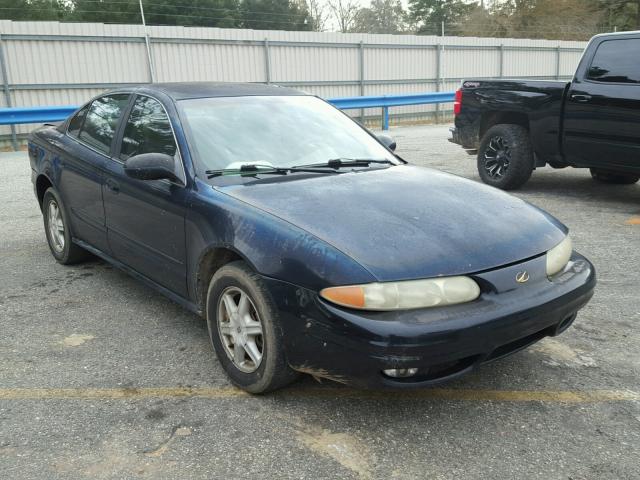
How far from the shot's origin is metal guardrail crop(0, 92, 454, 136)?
40.3ft

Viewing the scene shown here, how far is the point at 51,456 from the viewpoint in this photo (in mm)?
2506

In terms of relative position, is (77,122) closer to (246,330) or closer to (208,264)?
(208,264)

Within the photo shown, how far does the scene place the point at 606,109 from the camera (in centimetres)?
640

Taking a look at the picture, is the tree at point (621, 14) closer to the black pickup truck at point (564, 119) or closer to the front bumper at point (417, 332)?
the black pickup truck at point (564, 119)

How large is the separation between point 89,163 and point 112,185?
0.46 m

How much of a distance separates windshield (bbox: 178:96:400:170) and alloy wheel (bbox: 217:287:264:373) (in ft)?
2.64

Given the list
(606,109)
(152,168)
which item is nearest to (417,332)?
(152,168)

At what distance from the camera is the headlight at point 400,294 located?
244cm

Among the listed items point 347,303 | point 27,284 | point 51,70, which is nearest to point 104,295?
point 27,284

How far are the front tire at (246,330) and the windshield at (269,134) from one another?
763mm

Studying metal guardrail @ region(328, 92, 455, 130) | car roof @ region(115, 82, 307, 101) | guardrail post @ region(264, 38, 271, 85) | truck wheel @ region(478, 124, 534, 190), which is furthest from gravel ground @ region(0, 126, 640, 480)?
guardrail post @ region(264, 38, 271, 85)

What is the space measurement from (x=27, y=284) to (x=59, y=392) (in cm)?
190

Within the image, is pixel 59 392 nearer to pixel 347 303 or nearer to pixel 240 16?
pixel 347 303

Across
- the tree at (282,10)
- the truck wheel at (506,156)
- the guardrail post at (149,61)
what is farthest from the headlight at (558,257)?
the tree at (282,10)
